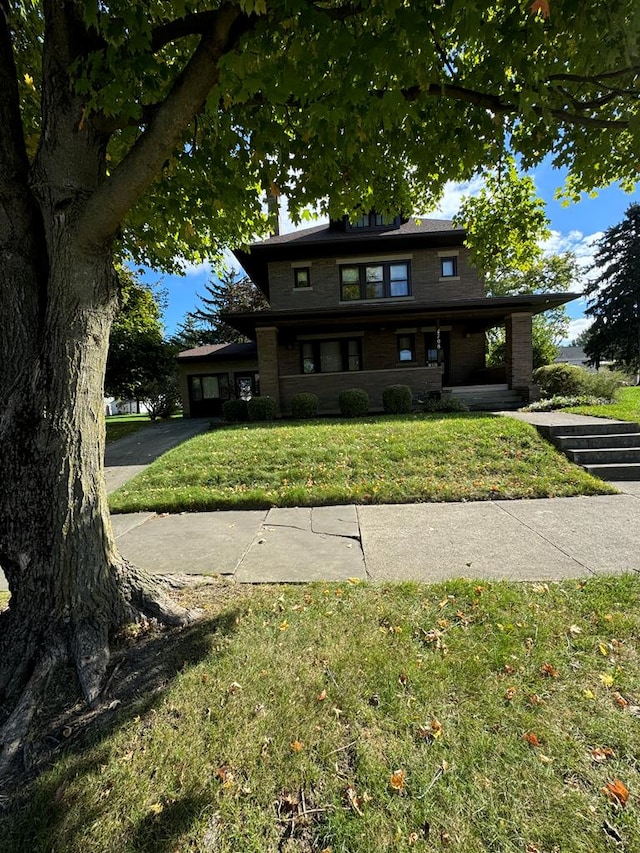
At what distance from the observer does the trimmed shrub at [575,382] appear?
Answer: 42.9 feet

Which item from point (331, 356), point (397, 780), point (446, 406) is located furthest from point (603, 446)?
point (331, 356)

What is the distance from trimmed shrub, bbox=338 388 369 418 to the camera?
1379 cm

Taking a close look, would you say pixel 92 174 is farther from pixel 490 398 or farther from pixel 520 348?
pixel 520 348

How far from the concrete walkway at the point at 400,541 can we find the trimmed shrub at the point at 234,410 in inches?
346

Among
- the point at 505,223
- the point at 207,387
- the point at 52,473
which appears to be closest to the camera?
the point at 52,473

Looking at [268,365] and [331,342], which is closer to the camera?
[268,365]

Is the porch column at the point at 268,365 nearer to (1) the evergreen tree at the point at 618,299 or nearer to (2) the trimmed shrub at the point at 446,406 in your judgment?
(2) the trimmed shrub at the point at 446,406

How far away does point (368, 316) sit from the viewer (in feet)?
49.3

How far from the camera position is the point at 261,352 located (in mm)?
15109

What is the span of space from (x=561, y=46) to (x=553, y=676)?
4.46 m

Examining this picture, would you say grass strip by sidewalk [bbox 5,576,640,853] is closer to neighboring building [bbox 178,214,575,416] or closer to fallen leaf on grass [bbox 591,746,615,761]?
fallen leaf on grass [bbox 591,746,615,761]

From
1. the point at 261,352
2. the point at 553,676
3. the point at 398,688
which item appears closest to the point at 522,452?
the point at 553,676

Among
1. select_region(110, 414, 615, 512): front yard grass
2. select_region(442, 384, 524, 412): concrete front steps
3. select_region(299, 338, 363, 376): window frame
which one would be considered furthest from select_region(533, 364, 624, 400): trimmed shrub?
select_region(299, 338, 363, 376): window frame

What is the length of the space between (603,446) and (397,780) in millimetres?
7470
